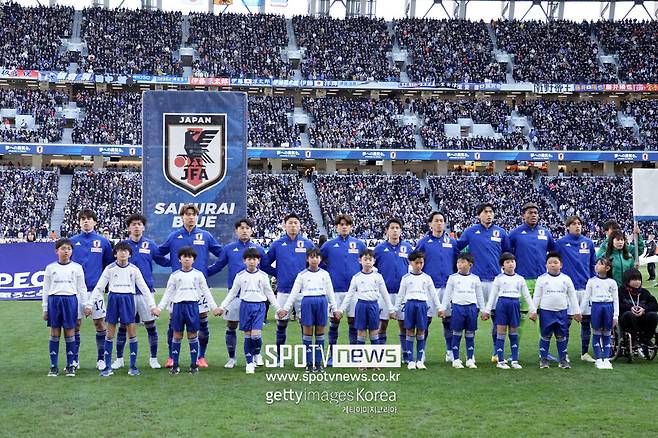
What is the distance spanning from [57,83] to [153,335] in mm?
44038

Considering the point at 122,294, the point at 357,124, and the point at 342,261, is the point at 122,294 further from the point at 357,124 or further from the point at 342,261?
the point at 357,124

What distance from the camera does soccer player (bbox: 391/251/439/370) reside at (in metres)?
10.7

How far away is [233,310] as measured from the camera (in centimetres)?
1076

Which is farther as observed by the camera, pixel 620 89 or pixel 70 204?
pixel 620 89

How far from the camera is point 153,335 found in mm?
10695

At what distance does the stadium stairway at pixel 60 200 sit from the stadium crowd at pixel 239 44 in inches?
428

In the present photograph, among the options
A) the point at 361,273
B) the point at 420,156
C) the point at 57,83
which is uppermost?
the point at 57,83

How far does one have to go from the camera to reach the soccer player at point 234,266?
10766 millimetres

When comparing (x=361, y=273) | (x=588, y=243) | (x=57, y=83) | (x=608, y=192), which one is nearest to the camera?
(x=361, y=273)

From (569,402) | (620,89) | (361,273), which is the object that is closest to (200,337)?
(361,273)

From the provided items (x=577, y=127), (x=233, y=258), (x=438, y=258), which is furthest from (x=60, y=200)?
(x=438, y=258)

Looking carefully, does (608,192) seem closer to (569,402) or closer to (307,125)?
(307,125)

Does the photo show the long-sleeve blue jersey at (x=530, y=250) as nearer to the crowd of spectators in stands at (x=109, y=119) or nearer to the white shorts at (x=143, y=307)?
the white shorts at (x=143, y=307)

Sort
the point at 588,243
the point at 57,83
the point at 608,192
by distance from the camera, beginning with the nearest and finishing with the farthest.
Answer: the point at 588,243 → the point at 608,192 → the point at 57,83
